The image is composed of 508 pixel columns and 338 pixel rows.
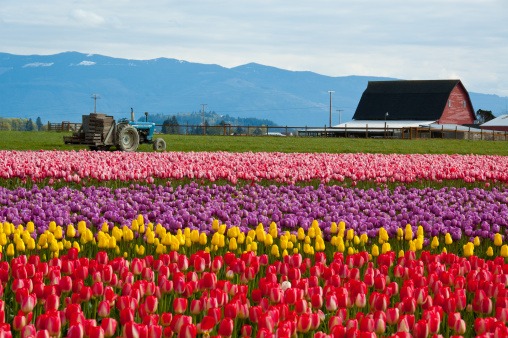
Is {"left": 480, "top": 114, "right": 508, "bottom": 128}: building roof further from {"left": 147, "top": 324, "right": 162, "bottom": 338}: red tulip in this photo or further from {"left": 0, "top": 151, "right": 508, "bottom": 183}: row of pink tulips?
{"left": 147, "top": 324, "right": 162, "bottom": 338}: red tulip

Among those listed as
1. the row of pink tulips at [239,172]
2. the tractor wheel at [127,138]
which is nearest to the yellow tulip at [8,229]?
the row of pink tulips at [239,172]

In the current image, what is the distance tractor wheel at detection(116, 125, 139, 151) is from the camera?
92.4 feet

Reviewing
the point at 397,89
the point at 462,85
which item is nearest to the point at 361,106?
the point at 397,89

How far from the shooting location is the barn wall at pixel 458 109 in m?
94.3

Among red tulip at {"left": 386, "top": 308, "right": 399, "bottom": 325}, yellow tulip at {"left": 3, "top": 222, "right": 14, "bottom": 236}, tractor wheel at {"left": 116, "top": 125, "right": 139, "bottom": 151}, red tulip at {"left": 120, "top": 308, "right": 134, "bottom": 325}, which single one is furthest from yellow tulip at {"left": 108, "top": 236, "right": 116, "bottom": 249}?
tractor wheel at {"left": 116, "top": 125, "right": 139, "bottom": 151}

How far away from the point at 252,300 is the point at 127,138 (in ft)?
75.6

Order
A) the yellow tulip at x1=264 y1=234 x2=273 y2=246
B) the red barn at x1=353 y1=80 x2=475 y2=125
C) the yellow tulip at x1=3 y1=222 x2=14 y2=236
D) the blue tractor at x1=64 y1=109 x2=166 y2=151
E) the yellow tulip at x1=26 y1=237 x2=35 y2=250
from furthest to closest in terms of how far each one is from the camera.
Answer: the red barn at x1=353 y1=80 x2=475 y2=125 < the blue tractor at x1=64 y1=109 x2=166 y2=151 < the yellow tulip at x1=3 y1=222 x2=14 y2=236 < the yellow tulip at x1=264 y1=234 x2=273 y2=246 < the yellow tulip at x1=26 y1=237 x2=35 y2=250

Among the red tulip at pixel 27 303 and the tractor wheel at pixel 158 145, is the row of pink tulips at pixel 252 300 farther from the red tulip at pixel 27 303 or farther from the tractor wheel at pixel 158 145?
the tractor wheel at pixel 158 145

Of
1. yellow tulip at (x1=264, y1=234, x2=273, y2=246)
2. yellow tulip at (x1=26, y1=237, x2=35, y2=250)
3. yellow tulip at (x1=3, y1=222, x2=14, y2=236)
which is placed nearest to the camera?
yellow tulip at (x1=26, y1=237, x2=35, y2=250)

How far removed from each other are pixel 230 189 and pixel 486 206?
4.30 m

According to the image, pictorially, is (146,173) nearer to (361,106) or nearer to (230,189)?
(230,189)

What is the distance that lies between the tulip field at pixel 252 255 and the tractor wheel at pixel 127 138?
11078 mm

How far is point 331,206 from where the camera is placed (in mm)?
11500

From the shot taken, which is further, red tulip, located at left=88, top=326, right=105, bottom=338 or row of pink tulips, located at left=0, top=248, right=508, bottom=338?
row of pink tulips, located at left=0, top=248, right=508, bottom=338
